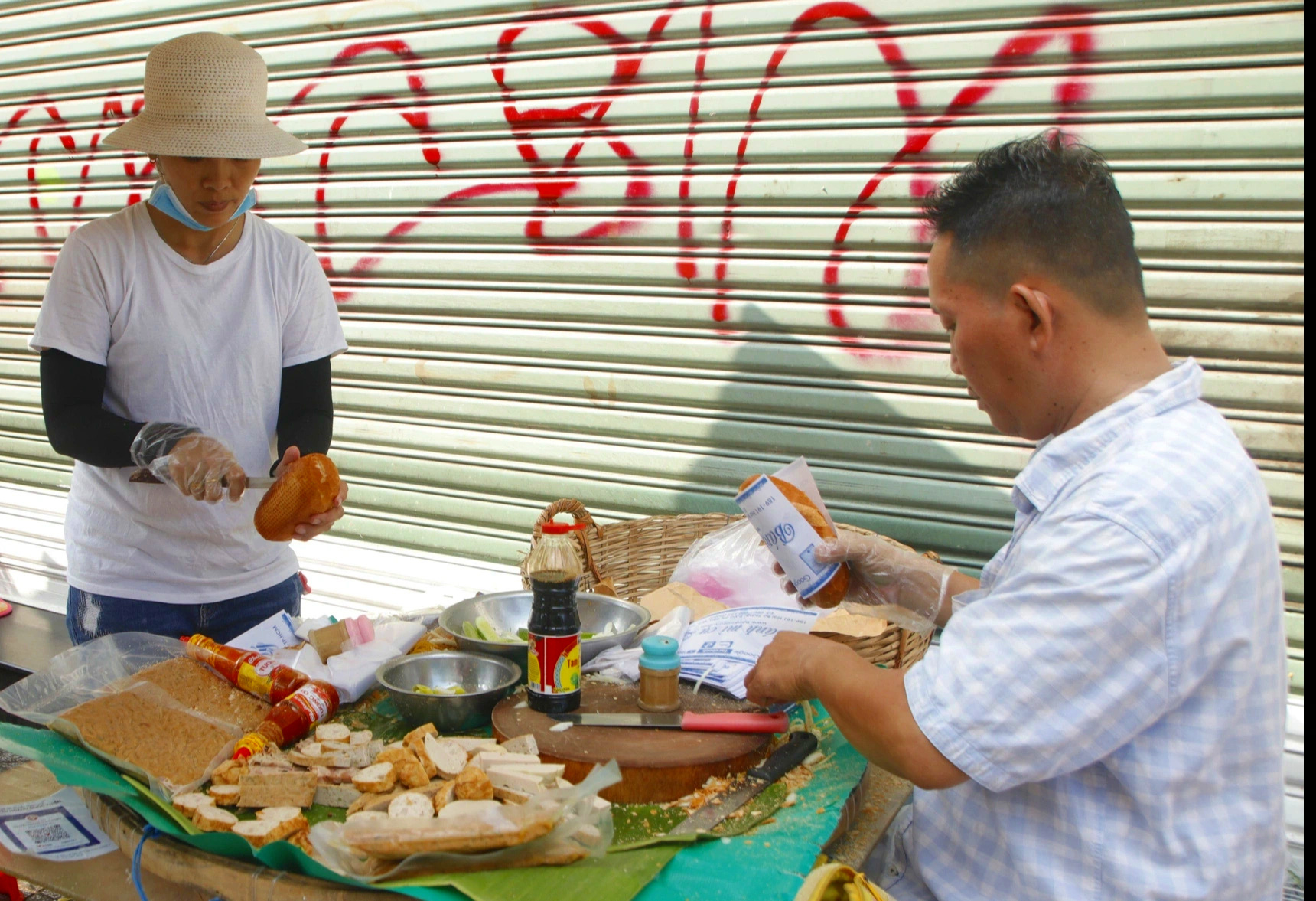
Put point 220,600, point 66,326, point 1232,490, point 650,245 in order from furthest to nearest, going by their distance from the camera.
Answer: point 650,245 < point 220,600 < point 66,326 < point 1232,490

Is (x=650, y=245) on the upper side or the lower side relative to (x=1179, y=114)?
lower

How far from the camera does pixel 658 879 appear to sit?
1653 millimetres

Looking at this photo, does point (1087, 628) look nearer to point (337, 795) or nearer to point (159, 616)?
point (337, 795)

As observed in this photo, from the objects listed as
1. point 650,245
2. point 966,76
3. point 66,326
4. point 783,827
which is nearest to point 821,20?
point 966,76


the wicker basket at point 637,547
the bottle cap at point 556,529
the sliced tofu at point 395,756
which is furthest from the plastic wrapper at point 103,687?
the wicker basket at point 637,547

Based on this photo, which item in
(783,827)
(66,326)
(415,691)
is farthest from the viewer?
(66,326)

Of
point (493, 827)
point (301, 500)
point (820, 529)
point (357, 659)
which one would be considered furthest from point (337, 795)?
point (820, 529)

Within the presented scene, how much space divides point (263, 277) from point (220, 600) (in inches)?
39.5

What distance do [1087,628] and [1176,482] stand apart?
0.86 ft

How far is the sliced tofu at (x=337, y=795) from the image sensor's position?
186 cm

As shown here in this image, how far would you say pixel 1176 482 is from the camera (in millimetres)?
1514

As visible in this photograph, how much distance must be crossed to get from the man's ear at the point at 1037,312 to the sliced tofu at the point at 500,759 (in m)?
1.18

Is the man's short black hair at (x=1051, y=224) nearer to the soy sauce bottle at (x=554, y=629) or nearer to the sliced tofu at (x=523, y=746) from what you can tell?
the soy sauce bottle at (x=554, y=629)

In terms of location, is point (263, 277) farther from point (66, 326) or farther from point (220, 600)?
point (220, 600)
